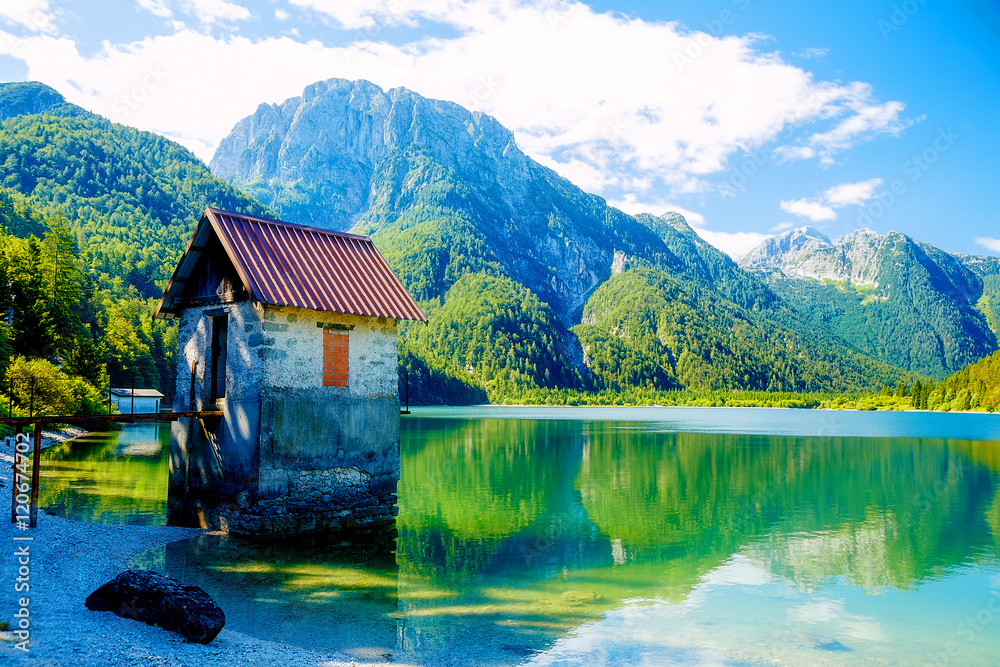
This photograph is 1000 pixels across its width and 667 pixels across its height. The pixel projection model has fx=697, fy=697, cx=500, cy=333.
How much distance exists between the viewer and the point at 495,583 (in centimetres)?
1558

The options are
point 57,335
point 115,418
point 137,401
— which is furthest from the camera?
point 137,401

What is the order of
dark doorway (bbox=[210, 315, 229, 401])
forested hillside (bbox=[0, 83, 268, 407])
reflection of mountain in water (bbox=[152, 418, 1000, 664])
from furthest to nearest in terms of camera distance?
forested hillside (bbox=[0, 83, 268, 407]) → dark doorway (bbox=[210, 315, 229, 401]) → reflection of mountain in water (bbox=[152, 418, 1000, 664])

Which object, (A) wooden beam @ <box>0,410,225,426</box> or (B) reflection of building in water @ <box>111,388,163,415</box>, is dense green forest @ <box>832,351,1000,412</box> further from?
(A) wooden beam @ <box>0,410,225,426</box>

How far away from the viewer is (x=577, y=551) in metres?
19.2

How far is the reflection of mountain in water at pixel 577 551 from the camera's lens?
1271 centimetres

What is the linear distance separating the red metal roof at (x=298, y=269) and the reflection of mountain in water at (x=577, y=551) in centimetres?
648

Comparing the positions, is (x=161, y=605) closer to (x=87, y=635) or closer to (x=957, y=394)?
(x=87, y=635)

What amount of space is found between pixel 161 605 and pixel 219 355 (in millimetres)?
10608

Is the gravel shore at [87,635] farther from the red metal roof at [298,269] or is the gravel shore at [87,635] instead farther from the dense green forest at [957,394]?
the dense green forest at [957,394]

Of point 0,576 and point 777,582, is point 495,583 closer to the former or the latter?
point 777,582

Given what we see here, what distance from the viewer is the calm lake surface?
39.3ft

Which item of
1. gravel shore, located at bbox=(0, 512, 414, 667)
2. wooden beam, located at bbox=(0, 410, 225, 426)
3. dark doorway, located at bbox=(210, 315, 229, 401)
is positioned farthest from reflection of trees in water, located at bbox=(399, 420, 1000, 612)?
dark doorway, located at bbox=(210, 315, 229, 401)

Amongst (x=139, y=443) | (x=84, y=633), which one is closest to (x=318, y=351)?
(x=84, y=633)

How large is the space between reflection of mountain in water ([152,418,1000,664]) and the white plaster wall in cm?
433
